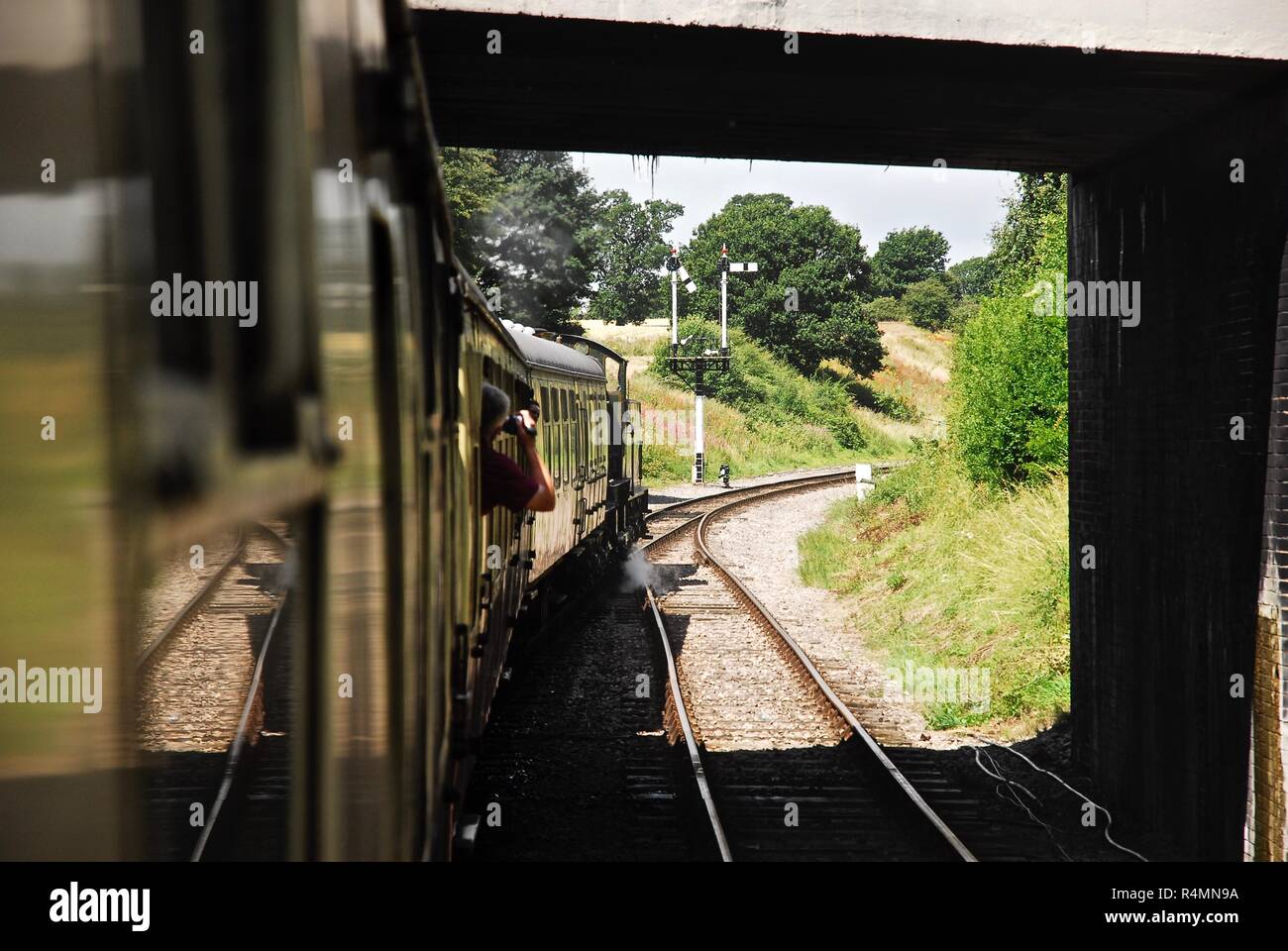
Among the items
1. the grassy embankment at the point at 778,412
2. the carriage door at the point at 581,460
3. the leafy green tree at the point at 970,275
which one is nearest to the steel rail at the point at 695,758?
the carriage door at the point at 581,460

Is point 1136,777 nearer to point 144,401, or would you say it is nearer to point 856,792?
point 856,792

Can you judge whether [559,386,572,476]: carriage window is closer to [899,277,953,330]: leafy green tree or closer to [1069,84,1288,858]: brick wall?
[1069,84,1288,858]: brick wall

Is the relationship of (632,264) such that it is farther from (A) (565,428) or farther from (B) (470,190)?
(A) (565,428)

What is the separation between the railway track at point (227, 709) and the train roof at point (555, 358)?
7619 mm

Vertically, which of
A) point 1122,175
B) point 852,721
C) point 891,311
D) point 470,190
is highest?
point 891,311

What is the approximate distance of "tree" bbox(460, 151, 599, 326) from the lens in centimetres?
3462

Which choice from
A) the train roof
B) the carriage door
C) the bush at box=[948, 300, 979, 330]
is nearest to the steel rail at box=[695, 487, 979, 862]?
the carriage door

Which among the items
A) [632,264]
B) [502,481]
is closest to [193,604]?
[502,481]

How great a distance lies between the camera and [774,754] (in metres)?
8.73

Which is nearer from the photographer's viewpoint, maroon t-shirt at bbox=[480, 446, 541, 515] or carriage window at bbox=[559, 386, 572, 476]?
maroon t-shirt at bbox=[480, 446, 541, 515]

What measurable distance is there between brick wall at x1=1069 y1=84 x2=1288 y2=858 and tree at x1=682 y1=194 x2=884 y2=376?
52.4 meters

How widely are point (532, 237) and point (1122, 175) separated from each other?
30.3 meters

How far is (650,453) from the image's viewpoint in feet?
125

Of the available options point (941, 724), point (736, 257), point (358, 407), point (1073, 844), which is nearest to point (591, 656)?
point (941, 724)
